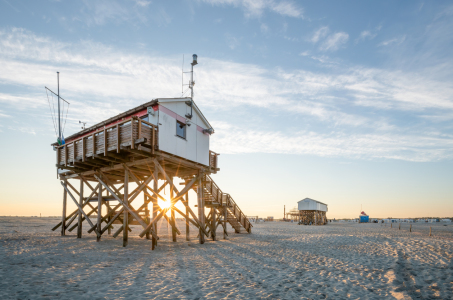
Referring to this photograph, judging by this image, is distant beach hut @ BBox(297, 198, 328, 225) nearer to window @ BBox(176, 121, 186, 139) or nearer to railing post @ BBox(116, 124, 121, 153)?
window @ BBox(176, 121, 186, 139)

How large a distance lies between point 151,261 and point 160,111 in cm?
756

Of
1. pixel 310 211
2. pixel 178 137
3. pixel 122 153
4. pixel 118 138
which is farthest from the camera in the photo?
pixel 310 211

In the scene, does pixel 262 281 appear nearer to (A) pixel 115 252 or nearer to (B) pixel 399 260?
(B) pixel 399 260

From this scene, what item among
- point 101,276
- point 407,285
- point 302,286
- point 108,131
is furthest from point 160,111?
point 407,285

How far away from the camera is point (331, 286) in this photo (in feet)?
26.4

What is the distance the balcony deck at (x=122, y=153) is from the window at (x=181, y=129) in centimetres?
137

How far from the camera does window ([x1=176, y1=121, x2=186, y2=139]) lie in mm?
15959

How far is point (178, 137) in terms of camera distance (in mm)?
15883

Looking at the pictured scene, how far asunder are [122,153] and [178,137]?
3.20 meters

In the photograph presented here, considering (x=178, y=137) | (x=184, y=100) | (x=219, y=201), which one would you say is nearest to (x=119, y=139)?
(x=178, y=137)

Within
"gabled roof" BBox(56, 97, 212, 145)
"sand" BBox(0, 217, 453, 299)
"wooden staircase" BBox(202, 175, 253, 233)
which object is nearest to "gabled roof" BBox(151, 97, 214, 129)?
"gabled roof" BBox(56, 97, 212, 145)

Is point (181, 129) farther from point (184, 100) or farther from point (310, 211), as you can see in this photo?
point (310, 211)

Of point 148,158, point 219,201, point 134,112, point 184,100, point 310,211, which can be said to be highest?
point 184,100

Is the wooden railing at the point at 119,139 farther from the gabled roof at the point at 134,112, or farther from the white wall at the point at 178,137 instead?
the gabled roof at the point at 134,112
